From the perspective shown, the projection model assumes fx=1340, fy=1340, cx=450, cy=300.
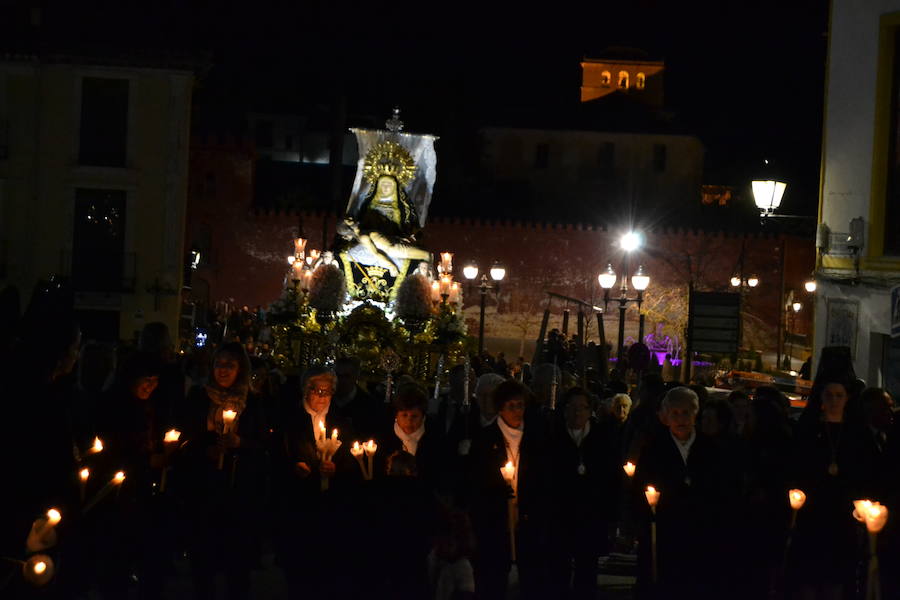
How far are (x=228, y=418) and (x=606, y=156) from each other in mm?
47883

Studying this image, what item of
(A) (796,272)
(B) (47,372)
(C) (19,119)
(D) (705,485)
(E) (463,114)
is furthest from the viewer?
(E) (463,114)

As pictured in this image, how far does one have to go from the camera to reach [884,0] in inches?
563

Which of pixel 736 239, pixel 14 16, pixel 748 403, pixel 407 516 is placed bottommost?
pixel 407 516

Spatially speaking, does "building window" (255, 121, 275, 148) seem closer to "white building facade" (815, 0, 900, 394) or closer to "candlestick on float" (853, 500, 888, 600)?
"white building facade" (815, 0, 900, 394)

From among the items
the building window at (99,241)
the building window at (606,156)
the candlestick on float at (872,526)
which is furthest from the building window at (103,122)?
the building window at (606,156)

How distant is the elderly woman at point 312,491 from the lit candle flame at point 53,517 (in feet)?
8.75

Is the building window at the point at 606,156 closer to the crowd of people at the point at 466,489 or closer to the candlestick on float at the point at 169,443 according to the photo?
the crowd of people at the point at 466,489

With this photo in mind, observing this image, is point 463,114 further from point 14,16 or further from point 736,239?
point 14,16

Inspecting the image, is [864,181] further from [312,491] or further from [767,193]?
[312,491]

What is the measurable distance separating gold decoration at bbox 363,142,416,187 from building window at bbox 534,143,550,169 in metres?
34.0

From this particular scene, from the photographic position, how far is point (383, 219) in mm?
21156

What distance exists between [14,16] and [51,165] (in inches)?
163

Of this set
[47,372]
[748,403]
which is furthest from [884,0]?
[47,372]

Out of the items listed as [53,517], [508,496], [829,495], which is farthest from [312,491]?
[829,495]
